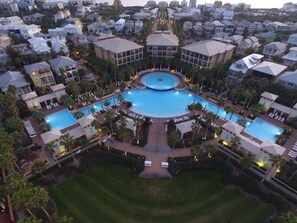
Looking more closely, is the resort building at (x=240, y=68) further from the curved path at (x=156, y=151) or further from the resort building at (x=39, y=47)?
the resort building at (x=39, y=47)

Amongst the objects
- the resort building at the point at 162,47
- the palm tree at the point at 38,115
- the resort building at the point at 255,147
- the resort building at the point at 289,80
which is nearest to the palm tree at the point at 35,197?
the palm tree at the point at 38,115

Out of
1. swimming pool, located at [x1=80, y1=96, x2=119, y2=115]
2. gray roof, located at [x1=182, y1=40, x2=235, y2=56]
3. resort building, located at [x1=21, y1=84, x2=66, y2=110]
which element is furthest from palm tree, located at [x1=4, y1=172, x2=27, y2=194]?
gray roof, located at [x1=182, y1=40, x2=235, y2=56]

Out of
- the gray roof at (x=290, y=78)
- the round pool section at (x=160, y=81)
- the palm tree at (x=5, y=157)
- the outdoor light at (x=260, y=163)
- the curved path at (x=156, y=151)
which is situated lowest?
the curved path at (x=156, y=151)

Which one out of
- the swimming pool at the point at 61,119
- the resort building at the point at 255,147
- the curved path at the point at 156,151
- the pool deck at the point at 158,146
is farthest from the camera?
the swimming pool at the point at 61,119

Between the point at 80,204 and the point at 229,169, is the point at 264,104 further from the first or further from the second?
the point at 80,204

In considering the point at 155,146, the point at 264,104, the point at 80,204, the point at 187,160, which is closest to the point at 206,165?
the point at 187,160

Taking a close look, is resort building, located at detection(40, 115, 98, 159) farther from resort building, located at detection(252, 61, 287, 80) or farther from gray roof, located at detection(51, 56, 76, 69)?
resort building, located at detection(252, 61, 287, 80)
